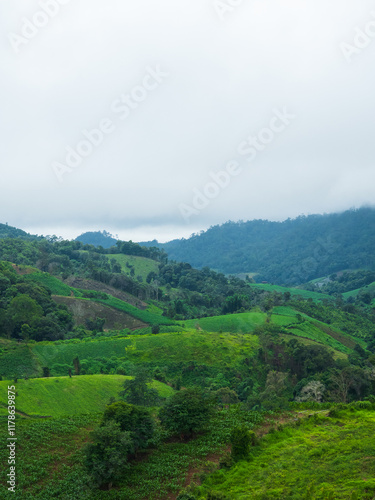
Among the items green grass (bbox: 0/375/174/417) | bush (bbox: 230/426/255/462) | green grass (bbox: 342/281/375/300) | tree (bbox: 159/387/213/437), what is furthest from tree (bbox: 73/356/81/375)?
green grass (bbox: 342/281/375/300)

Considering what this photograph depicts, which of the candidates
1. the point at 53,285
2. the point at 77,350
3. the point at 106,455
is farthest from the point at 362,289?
the point at 106,455

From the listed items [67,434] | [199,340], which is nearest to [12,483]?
[67,434]

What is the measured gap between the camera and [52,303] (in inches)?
3403

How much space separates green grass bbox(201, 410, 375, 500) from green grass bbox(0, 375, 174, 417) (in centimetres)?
2401

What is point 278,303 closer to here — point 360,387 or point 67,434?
point 360,387

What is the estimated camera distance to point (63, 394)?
47094 mm

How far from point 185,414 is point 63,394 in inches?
784

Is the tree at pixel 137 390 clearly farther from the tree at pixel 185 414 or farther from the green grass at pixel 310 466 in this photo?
the green grass at pixel 310 466

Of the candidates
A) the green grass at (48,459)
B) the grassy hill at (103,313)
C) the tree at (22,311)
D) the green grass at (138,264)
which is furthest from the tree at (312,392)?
the green grass at (138,264)

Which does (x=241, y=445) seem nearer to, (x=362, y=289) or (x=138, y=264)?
(x=138, y=264)

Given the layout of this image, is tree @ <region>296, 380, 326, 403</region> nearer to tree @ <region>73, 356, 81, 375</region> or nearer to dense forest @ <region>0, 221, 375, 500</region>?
dense forest @ <region>0, 221, 375, 500</region>

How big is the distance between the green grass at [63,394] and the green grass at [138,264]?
4355 inches

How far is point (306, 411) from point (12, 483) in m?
28.1

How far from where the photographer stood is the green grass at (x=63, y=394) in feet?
143
